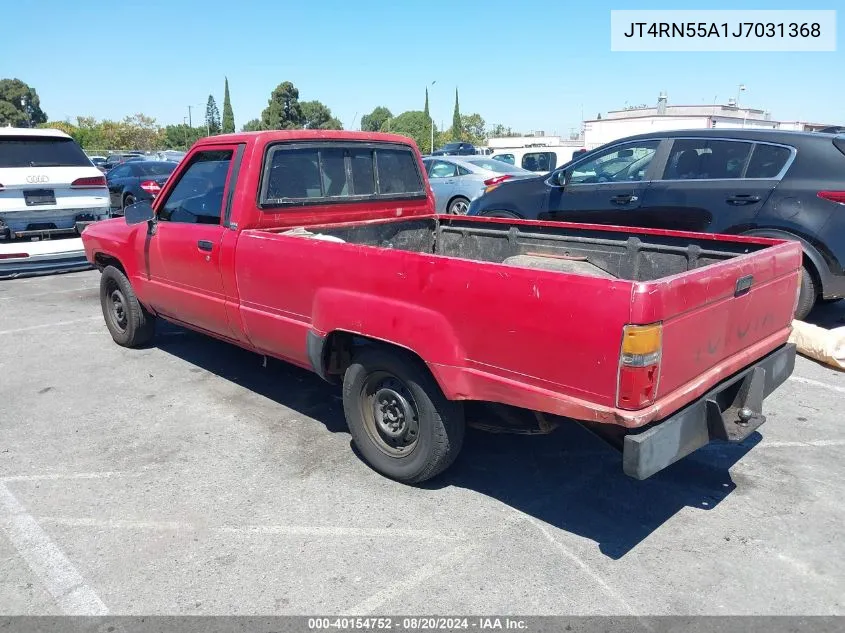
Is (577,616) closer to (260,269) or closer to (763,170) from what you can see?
(260,269)

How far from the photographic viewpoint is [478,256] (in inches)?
205

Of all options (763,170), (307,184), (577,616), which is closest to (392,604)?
(577,616)

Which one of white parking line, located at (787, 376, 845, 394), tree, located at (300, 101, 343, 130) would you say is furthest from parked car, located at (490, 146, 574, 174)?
tree, located at (300, 101, 343, 130)

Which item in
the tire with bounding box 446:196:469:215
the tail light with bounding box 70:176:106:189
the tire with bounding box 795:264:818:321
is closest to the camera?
the tire with bounding box 795:264:818:321

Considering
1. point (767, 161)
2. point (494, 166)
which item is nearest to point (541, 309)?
point (767, 161)

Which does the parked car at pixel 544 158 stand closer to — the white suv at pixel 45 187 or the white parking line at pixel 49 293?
the white suv at pixel 45 187

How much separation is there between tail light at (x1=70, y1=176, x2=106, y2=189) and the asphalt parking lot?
5031mm

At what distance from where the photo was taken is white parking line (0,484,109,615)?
9.04 ft

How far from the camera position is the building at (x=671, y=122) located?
28.1 meters

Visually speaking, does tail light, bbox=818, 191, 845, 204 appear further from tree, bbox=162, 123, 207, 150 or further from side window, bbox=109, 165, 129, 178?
tree, bbox=162, 123, 207, 150

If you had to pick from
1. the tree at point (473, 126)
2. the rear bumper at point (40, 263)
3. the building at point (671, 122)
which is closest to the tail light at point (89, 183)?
the rear bumper at point (40, 263)

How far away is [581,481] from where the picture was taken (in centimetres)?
376

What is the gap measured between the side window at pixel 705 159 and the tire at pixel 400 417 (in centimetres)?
431

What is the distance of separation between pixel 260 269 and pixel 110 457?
1.46 metres
